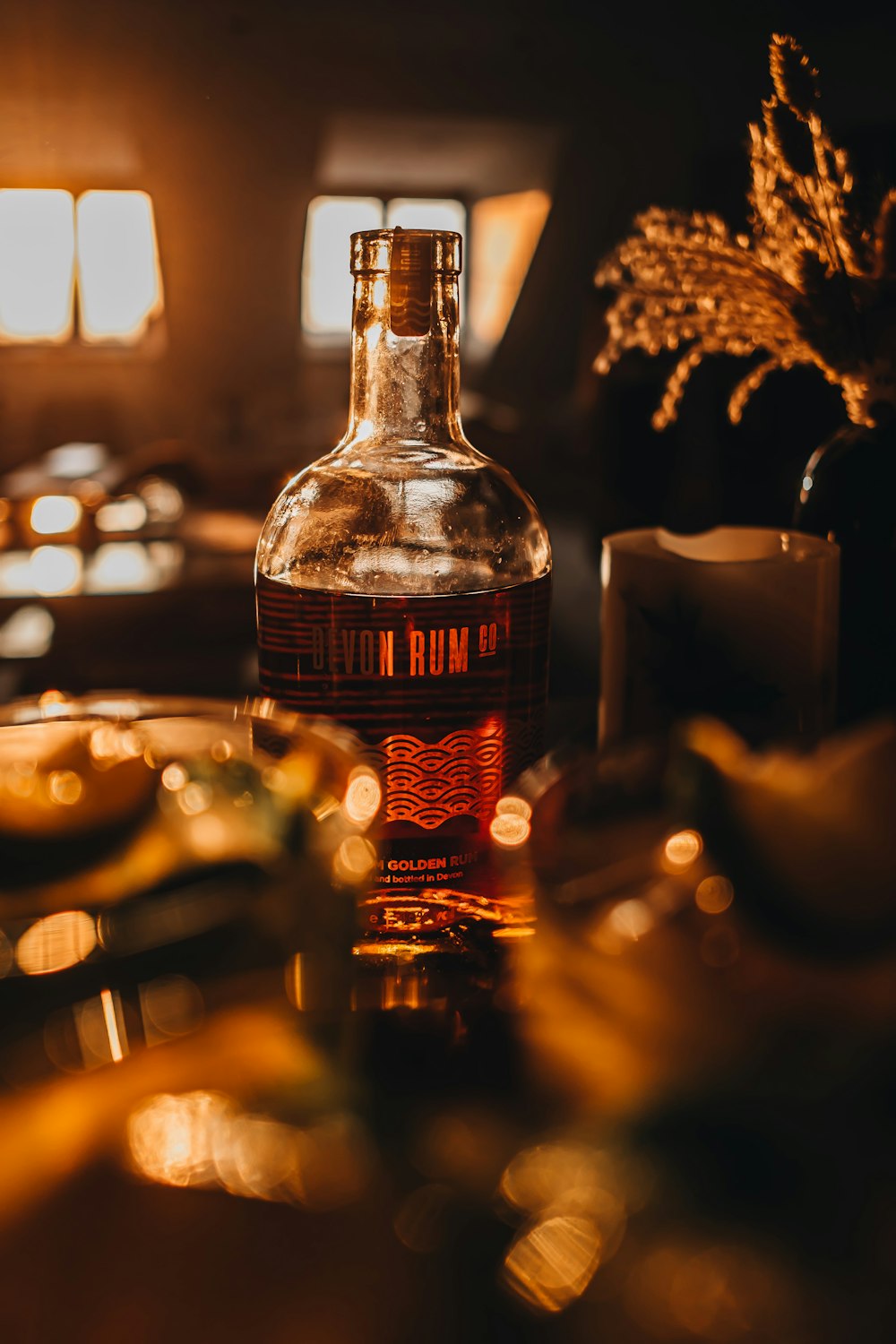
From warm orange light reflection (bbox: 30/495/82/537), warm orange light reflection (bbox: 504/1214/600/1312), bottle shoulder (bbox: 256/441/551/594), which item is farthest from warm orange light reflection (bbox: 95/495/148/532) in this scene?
warm orange light reflection (bbox: 504/1214/600/1312)

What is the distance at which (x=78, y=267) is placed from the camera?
2.27ft

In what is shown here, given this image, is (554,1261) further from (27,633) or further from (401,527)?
(27,633)

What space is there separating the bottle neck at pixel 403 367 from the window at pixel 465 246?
199 millimetres

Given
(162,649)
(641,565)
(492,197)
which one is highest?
(492,197)

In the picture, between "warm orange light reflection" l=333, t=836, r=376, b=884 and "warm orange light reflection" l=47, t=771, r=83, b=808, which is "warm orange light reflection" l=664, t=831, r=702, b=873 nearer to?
"warm orange light reflection" l=333, t=836, r=376, b=884

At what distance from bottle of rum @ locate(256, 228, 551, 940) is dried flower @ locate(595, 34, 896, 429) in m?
0.14

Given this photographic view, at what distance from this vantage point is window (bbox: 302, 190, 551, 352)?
701mm

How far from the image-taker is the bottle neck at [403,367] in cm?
50

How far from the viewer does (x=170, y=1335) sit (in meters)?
0.29

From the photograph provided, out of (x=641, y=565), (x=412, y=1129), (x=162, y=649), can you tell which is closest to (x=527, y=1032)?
(x=412, y=1129)

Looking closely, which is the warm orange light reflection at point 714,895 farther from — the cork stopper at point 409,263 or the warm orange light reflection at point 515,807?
the cork stopper at point 409,263

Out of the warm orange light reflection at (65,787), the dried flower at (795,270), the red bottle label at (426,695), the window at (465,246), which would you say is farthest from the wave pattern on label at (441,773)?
the window at (465,246)

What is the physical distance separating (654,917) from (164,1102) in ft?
0.47

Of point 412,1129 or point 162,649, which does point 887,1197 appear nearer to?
point 412,1129
